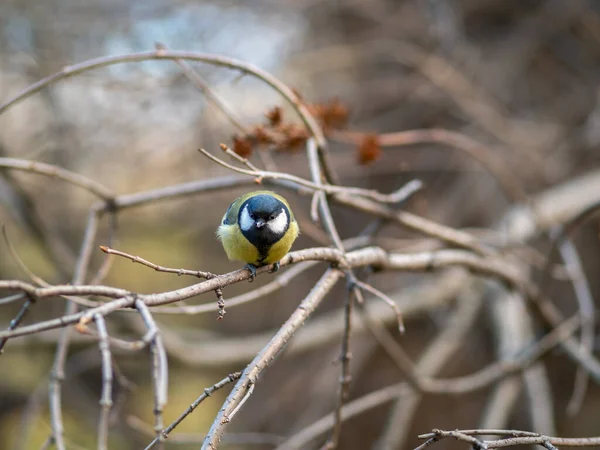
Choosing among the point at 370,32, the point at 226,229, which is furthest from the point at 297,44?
the point at 226,229

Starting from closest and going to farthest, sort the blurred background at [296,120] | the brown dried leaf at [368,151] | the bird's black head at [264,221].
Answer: the bird's black head at [264,221], the brown dried leaf at [368,151], the blurred background at [296,120]

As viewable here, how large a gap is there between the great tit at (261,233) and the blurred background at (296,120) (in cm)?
221

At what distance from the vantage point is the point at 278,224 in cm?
160

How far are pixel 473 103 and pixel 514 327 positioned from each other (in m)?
1.43

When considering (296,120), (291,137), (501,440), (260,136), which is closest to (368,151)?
(291,137)

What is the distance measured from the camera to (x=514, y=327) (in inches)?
119

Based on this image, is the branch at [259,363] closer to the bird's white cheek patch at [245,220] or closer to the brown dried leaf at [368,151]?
the bird's white cheek patch at [245,220]

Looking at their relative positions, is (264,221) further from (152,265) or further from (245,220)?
(152,265)

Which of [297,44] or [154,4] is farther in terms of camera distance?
[297,44]

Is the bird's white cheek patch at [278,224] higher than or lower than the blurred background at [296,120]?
lower

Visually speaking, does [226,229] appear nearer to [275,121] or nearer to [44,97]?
[275,121]

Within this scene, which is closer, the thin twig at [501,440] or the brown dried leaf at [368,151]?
the thin twig at [501,440]

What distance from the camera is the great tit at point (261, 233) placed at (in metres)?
1.57

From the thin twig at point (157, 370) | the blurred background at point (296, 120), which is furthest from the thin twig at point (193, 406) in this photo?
the blurred background at point (296, 120)
